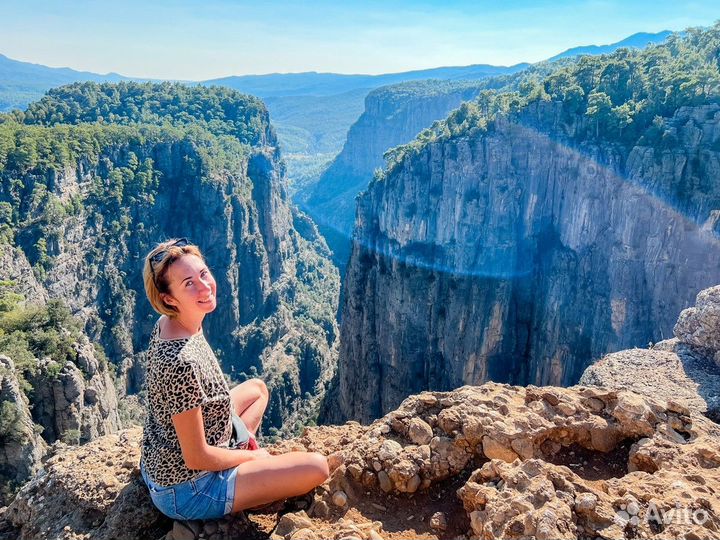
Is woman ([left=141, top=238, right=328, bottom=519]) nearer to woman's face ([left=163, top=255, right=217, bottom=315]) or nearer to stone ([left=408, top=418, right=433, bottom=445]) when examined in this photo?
woman's face ([left=163, top=255, right=217, bottom=315])

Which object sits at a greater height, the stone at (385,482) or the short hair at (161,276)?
the short hair at (161,276)

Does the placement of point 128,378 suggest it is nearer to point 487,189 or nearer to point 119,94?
point 487,189

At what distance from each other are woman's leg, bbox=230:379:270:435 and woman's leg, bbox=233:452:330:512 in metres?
0.88

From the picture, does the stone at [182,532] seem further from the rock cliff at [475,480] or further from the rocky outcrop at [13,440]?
the rocky outcrop at [13,440]

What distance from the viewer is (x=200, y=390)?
3922 mm

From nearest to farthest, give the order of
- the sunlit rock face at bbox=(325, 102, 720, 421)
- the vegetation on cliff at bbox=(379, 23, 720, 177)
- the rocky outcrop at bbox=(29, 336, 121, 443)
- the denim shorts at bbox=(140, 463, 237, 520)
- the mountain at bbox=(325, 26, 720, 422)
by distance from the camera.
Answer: the denim shorts at bbox=(140, 463, 237, 520)
the rocky outcrop at bbox=(29, 336, 121, 443)
the sunlit rock face at bbox=(325, 102, 720, 421)
the mountain at bbox=(325, 26, 720, 422)
the vegetation on cliff at bbox=(379, 23, 720, 177)

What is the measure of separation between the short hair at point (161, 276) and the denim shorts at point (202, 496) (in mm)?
1349

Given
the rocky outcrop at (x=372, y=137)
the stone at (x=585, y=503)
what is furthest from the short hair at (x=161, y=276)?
the rocky outcrop at (x=372, y=137)

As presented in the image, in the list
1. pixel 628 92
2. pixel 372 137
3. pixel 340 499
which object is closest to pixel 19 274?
pixel 340 499

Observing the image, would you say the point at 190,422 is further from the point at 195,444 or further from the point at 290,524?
the point at 290,524

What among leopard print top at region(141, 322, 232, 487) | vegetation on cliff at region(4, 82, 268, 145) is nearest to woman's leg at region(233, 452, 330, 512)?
leopard print top at region(141, 322, 232, 487)

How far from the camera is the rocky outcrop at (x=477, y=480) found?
150 inches

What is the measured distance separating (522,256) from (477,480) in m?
38.0

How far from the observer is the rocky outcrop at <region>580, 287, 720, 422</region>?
9391mm
